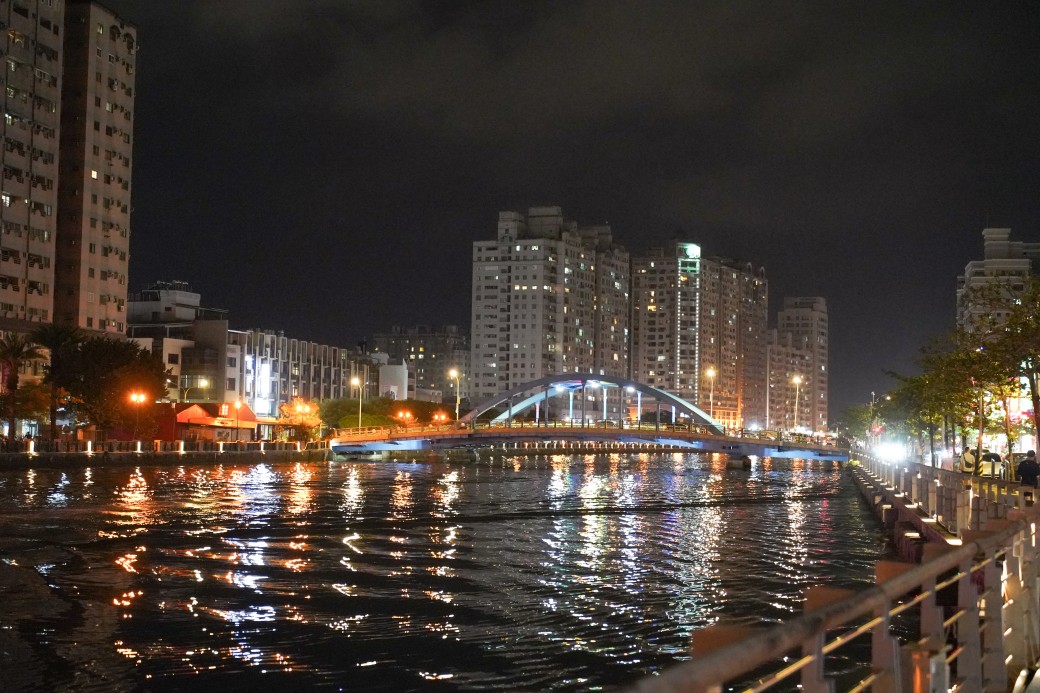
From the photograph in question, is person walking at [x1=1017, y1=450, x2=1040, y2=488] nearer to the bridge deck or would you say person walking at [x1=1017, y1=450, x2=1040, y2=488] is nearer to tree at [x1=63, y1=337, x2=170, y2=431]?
the bridge deck

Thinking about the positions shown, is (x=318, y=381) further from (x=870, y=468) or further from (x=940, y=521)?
(x=940, y=521)

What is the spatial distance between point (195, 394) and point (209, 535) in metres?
96.8

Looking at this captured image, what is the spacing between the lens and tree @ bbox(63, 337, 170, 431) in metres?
77.7

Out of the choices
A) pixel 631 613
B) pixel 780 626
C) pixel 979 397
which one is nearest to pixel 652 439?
pixel 979 397

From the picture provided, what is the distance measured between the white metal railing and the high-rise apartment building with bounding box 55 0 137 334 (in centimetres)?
9835

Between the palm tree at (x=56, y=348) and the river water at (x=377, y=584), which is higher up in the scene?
the palm tree at (x=56, y=348)

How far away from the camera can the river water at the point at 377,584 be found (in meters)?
15.5

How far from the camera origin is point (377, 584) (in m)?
23.3

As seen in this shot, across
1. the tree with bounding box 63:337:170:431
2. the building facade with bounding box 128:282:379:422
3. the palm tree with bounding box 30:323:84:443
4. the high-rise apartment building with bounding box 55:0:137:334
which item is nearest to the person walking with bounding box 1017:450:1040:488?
the palm tree with bounding box 30:323:84:443

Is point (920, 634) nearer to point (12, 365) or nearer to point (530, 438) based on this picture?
point (12, 365)

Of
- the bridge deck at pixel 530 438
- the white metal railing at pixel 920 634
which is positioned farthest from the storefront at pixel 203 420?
the white metal railing at pixel 920 634

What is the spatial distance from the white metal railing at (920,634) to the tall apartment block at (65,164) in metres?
90.8

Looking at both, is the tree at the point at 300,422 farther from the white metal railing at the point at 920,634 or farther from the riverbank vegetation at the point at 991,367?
the white metal railing at the point at 920,634

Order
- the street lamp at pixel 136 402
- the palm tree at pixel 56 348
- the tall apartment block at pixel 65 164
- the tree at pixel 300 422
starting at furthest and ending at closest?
the tree at pixel 300 422, the tall apartment block at pixel 65 164, the street lamp at pixel 136 402, the palm tree at pixel 56 348
